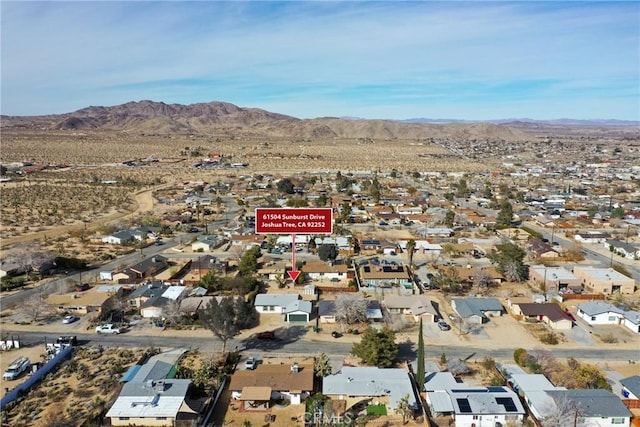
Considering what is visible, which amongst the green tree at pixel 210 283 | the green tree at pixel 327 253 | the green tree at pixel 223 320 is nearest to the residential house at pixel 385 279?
the green tree at pixel 327 253

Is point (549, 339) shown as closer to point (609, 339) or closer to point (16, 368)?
point (609, 339)

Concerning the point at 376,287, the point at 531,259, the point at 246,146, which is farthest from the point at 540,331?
the point at 246,146

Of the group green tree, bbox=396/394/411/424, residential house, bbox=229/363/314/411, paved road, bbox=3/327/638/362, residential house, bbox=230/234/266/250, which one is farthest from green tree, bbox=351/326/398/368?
residential house, bbox=230/234/266/250

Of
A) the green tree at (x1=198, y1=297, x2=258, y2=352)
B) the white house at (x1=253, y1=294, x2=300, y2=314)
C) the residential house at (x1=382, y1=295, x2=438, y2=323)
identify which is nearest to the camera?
the green tree at (x1=198, y1=297, x2=258, y2=352)

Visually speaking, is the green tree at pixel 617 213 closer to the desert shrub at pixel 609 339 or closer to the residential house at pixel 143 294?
the desert shrub at pixel 609 339

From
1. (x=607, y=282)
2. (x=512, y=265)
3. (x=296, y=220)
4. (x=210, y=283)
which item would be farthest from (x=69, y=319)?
(x=607, y=282)

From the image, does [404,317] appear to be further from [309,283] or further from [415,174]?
[415,174]

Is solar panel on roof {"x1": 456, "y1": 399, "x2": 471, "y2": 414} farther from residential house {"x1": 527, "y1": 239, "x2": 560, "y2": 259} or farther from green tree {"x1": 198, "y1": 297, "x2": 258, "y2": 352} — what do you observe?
residential house {"x1": 527, "y1": 239, "x2": 560, "y2": 259}
